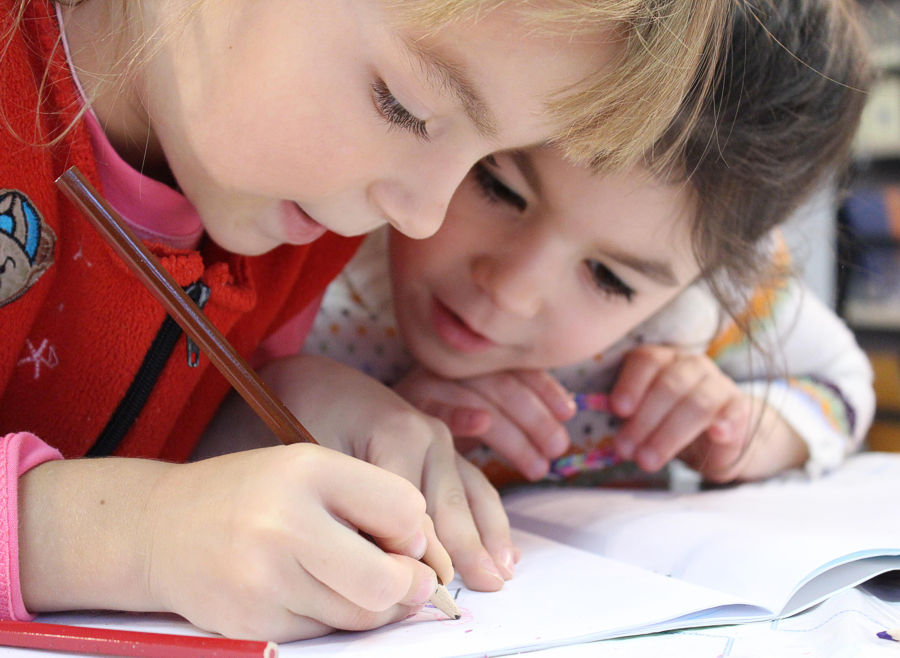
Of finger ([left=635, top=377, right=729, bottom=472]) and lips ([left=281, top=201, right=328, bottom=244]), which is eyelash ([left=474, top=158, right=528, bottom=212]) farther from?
finger ([left=635, top=377, right=729, bottom=472])

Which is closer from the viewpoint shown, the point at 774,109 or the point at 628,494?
the point at 774,109

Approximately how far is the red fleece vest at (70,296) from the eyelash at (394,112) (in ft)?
0.53

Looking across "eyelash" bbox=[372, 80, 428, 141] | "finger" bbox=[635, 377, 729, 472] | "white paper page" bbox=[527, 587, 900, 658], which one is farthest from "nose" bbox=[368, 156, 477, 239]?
"finger" bbox=[635, 377, 729, 472]

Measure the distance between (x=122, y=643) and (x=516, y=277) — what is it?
354 mm

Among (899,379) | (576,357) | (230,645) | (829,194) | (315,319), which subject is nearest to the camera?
(230,645)

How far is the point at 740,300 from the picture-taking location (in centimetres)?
77

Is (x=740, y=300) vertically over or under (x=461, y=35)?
under

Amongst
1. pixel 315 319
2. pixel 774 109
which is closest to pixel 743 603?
pixel 774 109

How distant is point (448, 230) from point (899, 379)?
3.81 feet

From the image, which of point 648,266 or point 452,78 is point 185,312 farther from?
point 648,266

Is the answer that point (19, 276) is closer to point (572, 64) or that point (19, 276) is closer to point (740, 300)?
point (572, 64)

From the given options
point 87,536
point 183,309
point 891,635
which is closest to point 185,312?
point 183,309

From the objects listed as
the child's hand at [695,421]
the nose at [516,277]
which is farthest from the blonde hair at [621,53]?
the child's hand at [695,421]

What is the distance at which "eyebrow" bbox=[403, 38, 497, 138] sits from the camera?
423mm
